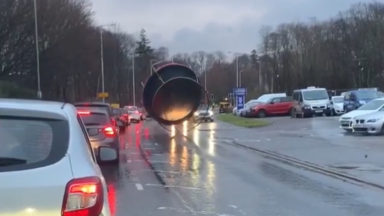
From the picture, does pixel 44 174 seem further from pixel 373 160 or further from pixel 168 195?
pixel 373 160

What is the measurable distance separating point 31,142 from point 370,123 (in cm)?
2703

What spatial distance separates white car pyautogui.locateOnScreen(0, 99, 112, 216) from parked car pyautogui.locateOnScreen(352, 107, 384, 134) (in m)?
26.5

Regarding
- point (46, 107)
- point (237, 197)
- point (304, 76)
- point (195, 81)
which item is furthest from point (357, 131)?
point (304, 76)

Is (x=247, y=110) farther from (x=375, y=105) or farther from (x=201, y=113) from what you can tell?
(x=201, y=113)

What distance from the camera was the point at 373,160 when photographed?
780 inches

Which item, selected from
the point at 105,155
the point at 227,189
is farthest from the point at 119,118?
the point at 105,155

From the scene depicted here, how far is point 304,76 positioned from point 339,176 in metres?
95.8

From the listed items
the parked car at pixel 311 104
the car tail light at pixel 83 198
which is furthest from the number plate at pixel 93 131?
the parked car at pixel 311 104

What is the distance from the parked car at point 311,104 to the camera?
53.1 metres

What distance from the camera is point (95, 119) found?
19438mm

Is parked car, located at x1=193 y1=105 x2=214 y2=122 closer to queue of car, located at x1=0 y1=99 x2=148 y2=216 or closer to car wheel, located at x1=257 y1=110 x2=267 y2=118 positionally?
queue of car, located at x1=0 y1=99 x2=148 y2=216

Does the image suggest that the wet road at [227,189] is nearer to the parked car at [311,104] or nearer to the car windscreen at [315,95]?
the parked car at [311,104]

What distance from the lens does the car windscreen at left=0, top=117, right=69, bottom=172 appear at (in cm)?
454

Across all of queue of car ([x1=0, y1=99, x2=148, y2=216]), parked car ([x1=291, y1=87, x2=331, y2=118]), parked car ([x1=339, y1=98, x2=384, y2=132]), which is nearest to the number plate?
queue of car ([x1=0, y1=99, x2=148, y2=216])
